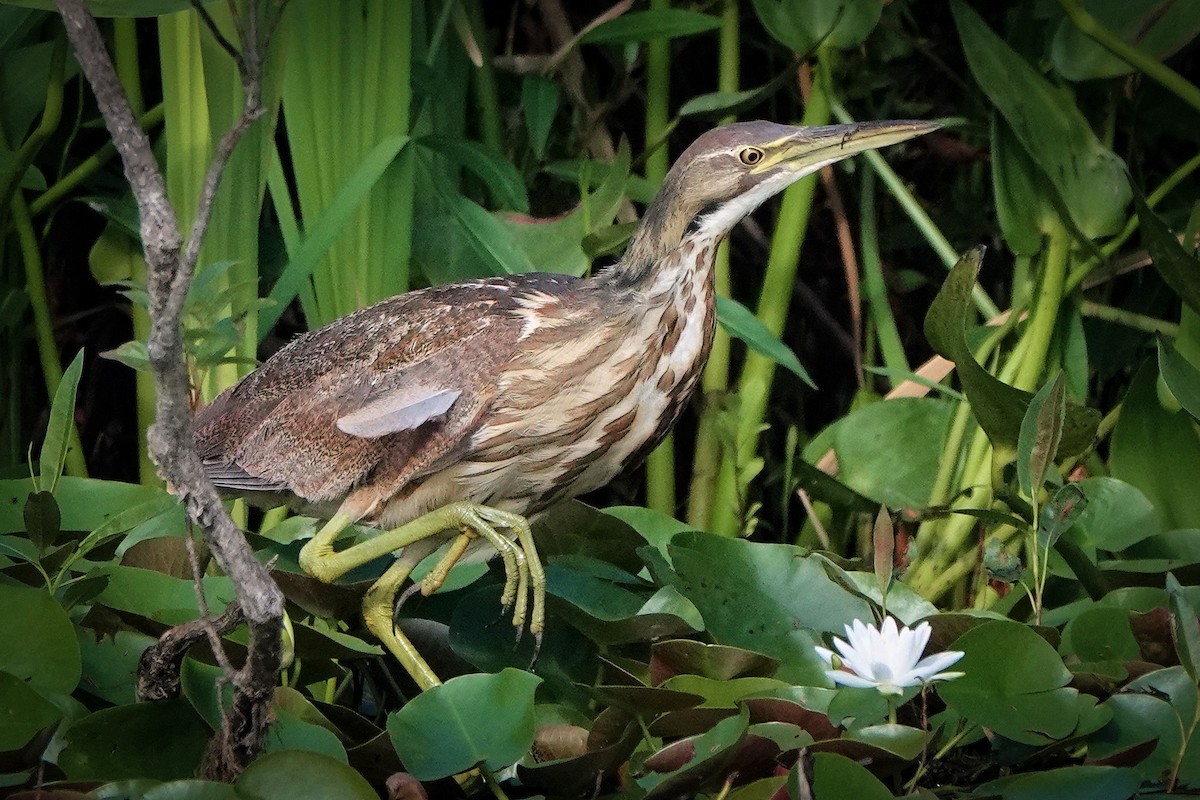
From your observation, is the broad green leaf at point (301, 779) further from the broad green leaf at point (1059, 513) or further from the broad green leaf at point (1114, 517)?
the broad green leaf at point (1114, 517)

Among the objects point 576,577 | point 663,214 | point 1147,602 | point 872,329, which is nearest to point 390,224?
point 663,214

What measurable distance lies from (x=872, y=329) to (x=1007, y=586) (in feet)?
1.85

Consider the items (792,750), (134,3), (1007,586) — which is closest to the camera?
(792,750)

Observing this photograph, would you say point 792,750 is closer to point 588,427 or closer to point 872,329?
point 588,427

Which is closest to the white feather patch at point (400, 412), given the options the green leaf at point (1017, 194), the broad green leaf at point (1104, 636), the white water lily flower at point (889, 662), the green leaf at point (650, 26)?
the white water lily flower at point (889, 662)

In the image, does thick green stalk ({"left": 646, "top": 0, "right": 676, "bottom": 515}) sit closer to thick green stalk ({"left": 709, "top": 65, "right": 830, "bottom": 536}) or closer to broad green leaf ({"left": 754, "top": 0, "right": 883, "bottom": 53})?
thick green stalk ({"left": 709, "top": 65, "right": 830, "bottom": 536})

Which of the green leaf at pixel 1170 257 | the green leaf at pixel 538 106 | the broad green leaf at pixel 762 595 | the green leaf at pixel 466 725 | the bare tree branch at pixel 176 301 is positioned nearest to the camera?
the bare tree branch at pixel 176 301

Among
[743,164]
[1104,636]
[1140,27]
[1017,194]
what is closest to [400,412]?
[743,164]

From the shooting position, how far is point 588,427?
130cm

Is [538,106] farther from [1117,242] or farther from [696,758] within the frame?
[696,758]

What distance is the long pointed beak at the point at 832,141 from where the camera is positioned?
4.31 feet

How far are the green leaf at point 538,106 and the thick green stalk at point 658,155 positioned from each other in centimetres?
13

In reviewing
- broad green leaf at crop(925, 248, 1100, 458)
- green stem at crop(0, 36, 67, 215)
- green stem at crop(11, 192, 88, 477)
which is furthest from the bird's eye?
green stem at crop(11, 192, 88, 477)

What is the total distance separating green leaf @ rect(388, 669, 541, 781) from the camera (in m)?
0.98
